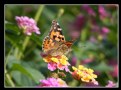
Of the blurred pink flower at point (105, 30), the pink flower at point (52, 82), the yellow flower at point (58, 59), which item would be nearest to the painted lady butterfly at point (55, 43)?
the yellow flower at point (58, 59)

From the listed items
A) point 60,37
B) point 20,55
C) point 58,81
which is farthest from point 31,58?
point 58,81

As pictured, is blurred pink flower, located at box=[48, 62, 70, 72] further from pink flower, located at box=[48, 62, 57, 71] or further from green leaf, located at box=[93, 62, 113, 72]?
green leaf, located at box=[93, 62, 113, 72]

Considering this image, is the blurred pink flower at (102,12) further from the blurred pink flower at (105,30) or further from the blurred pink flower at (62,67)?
the blurred pink flower at (62,67)

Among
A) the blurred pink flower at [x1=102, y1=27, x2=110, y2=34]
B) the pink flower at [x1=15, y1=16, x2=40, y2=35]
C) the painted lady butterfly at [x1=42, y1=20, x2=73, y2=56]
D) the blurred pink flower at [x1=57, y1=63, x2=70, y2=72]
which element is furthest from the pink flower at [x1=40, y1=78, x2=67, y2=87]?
the blurred pink flower at [x1=102, y1=27, x2=110, y2=34]

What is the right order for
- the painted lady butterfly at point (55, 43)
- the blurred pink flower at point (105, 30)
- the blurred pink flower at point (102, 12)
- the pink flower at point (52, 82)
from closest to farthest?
1. the pink flower at point (52, 82)
2. the painted lady butterfly at point (55, 43)
3. the blurred pink flower at point (102, 12)
4. the blurred pink flower at point (105, 30)

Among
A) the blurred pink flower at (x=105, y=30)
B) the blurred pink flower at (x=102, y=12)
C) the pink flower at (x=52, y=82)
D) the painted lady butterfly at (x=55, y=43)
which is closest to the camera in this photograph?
the pink flower at (x=52, y=82)

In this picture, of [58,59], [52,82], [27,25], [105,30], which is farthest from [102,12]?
[52,82]

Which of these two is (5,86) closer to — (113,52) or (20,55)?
(20,55)
